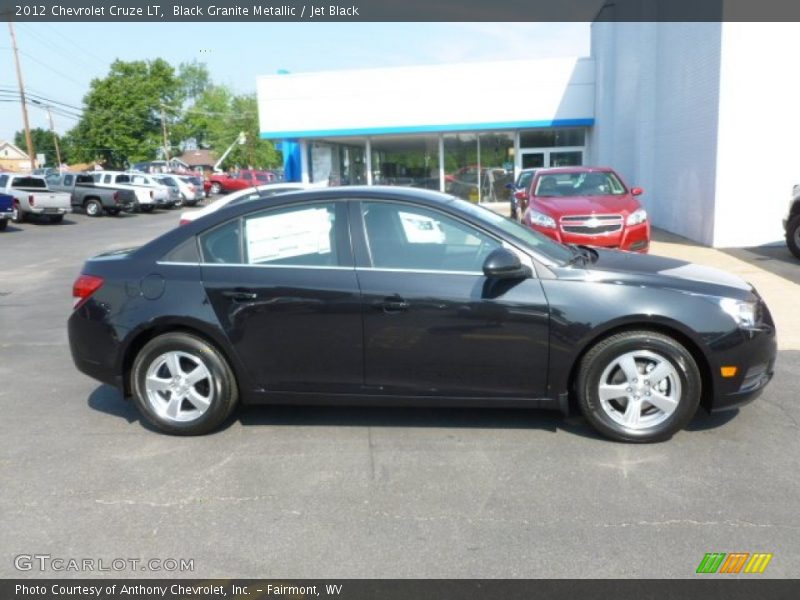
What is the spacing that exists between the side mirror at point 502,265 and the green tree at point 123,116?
69198 mm

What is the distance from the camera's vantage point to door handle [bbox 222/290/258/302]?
182 inches

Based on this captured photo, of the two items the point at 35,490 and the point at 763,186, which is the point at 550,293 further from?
the point at 763,186

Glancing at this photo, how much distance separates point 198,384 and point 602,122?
21.7 m

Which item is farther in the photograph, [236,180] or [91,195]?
[236,180]

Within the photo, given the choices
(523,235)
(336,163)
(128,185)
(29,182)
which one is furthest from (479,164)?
(523,235)

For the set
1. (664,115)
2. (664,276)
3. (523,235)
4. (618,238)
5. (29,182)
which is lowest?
(618,238)

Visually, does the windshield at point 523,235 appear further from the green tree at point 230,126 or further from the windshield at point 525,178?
the green tree at point 230,126

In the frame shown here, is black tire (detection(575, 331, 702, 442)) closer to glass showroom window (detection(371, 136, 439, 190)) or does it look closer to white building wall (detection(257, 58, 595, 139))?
white building wall (detection(257, 58, 595, 139))

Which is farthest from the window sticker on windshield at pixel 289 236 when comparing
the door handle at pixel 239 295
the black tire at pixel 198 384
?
the black tire at pixel 198 384

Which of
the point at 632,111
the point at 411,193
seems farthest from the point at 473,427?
the point at 632,111

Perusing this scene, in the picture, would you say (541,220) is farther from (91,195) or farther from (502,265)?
(91,195)

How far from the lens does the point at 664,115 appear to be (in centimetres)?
1723

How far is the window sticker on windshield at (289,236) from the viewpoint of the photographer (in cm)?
470

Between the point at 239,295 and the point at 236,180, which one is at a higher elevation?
the point at 236,180
